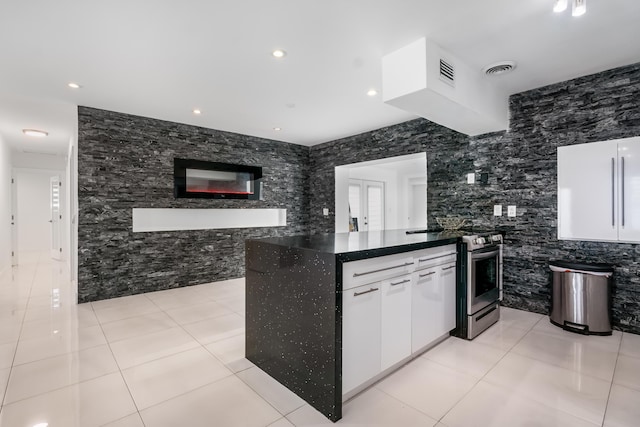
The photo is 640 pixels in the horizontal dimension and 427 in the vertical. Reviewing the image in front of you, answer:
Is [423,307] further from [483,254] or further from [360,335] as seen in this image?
[483,254]

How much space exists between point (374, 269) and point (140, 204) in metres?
3.89

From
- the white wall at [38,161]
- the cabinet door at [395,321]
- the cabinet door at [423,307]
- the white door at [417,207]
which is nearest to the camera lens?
the cabinet door at [395,321]

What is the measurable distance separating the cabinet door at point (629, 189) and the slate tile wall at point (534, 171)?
0.53ft

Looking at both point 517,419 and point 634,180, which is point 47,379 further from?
point 634,180

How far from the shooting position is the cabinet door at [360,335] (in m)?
1.84

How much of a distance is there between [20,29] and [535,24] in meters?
3.88

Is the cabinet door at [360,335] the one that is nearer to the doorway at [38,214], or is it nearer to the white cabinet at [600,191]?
the white cabinet at [600,191]

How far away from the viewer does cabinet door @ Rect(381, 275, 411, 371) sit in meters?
2.12

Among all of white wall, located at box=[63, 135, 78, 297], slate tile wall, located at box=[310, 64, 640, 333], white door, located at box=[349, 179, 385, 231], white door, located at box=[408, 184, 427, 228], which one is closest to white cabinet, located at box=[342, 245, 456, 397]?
slate tile wall, located at box=[310, 64, 640, 333]

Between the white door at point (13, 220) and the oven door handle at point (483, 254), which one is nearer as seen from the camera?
the oven door handle at point (483, 254)

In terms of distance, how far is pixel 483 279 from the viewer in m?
3.09

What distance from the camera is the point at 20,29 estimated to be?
7.68 ft

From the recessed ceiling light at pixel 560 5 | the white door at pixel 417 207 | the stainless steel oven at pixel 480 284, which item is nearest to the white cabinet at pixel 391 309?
the stainless steel oven at pixel 480 284

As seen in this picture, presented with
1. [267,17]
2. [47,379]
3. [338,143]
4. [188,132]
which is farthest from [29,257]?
Result: [267,17]
